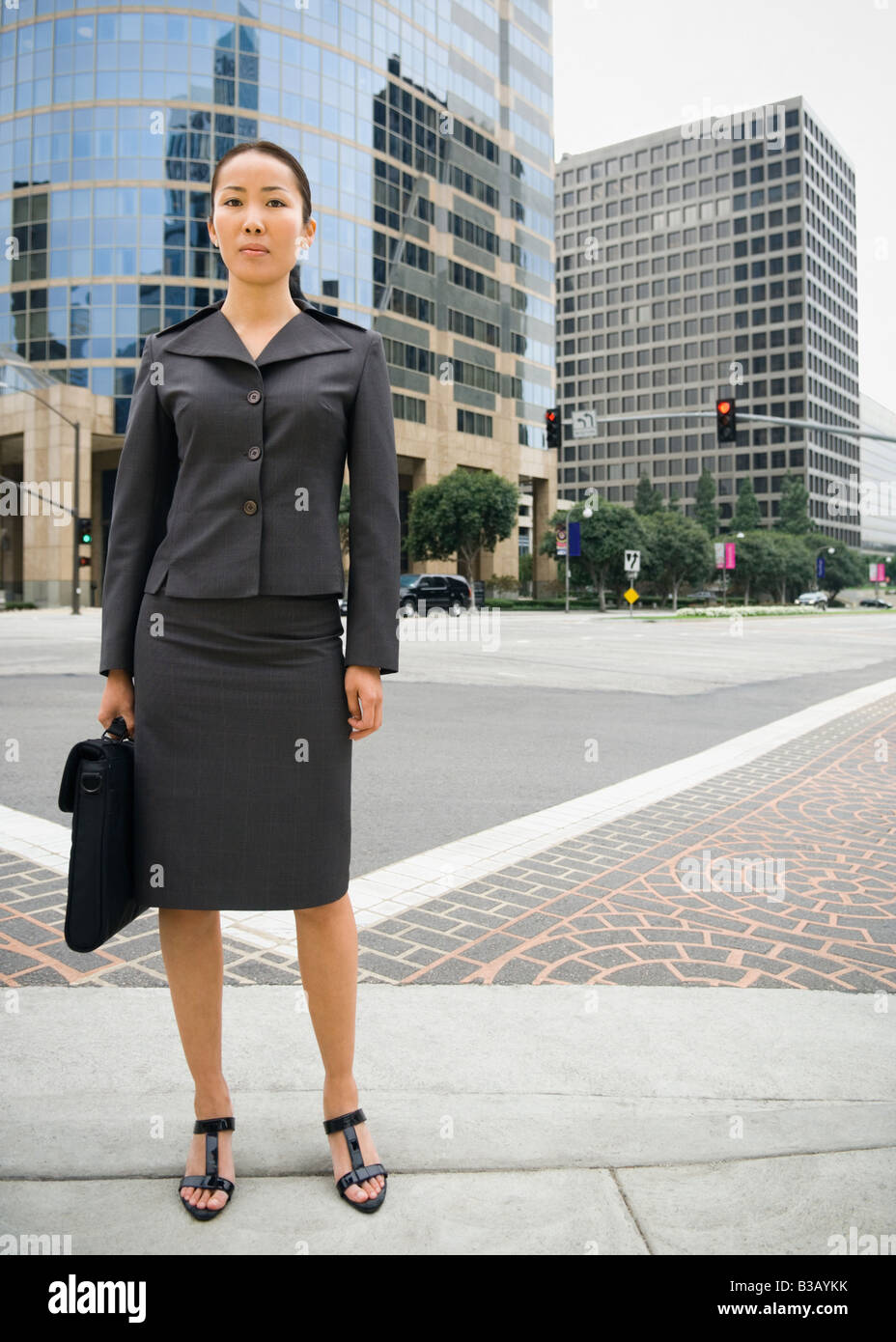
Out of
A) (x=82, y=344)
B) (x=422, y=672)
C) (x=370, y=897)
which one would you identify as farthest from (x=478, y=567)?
(x=370, y=897)

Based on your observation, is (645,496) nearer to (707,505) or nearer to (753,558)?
(707,505)

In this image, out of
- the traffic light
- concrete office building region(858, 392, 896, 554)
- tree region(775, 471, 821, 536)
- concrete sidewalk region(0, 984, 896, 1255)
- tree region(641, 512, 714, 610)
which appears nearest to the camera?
concrete sidewalk region(0, 984, 896, 1255)

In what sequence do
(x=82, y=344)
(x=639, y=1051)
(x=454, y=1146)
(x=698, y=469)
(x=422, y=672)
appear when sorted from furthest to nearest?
(x=698, y=469) < (x=82, y=344) < (x=422, y=672) < (x=639, y=1051) < (x=454, y=1146)

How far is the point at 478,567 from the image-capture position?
7156 cm

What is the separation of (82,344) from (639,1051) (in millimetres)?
56224

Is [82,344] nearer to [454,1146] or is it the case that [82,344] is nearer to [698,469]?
[454,1146]

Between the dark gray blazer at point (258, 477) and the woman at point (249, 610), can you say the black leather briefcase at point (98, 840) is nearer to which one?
the woman at point (249, 610)

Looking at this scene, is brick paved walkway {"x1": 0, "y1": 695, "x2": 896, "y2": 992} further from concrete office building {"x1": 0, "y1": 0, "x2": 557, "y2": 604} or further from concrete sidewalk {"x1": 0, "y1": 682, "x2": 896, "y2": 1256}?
concrete office building {"x1": 0, "y1": 0, "x2": 557, "y2": 604}

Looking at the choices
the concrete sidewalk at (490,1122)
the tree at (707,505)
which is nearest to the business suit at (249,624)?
the concrete sidewalk at (490,1122)

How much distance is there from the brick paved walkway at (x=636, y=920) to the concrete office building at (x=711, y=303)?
128 meters

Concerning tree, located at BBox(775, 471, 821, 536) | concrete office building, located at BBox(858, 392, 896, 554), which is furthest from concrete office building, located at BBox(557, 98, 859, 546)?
concrete office building, located at BBox(858, 392, 896, 554)

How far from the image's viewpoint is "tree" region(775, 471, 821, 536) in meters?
117

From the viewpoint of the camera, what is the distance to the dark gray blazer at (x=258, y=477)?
2.20 meters

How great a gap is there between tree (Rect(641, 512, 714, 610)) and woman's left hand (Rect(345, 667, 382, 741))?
2621 inches
